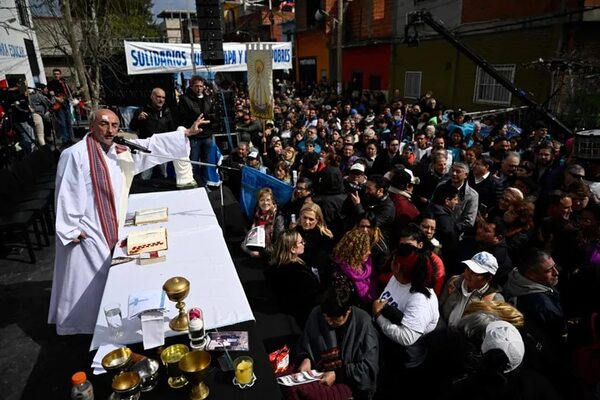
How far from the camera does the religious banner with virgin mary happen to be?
294 inches

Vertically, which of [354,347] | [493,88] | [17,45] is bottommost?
[354,347]

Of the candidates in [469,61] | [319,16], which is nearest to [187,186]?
[469,61]

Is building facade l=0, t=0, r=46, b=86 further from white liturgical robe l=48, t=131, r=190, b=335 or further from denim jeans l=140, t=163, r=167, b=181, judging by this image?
white liturgical robe l=48, t=131, r=190, b=335

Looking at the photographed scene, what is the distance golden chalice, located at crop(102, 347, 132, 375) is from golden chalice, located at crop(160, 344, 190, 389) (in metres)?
0.18

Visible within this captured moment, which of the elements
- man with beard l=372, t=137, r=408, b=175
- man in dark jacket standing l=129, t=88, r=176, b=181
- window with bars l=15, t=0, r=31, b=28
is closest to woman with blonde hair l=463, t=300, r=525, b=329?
man with beard l=372, t=137, r=408, b=175

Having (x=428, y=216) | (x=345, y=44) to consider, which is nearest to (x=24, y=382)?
(x=428, y=216)

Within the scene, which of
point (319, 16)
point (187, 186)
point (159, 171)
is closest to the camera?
point (187, 186)

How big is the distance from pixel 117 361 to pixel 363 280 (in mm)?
2108

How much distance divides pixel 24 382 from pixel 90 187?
5.23ft

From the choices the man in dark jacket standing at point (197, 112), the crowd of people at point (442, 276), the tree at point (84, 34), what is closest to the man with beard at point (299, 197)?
the crowd of people at point (442, 276)

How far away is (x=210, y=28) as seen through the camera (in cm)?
780

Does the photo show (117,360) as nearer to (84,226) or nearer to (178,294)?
(178,294)

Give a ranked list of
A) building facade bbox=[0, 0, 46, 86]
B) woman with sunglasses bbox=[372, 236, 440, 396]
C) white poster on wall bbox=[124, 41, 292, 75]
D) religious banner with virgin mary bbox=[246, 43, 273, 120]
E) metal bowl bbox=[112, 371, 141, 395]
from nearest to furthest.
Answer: metal bowl bbox=[112, 371, 141, 395] → woman with sunglasses bbox=[372, 236, 440, 396] → religious banner with virgin mary bbox=[246, 43, 273, 120] → white poster on wall bbox=[124, 41, 292, 75] → building facade bbox=[0, 0, 46, 86]

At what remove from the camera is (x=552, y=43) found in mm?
10289
